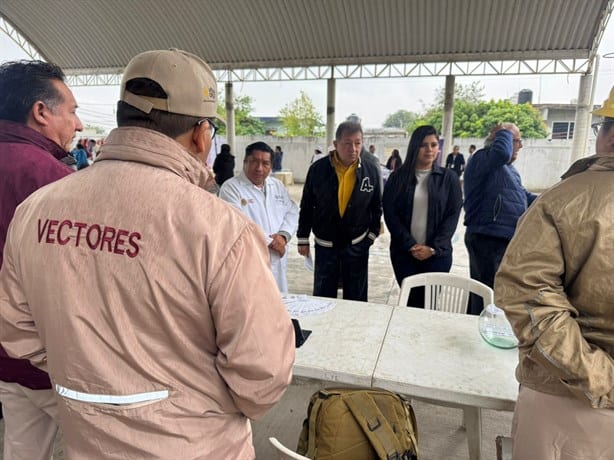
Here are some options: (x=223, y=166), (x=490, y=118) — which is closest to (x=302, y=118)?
(x=490, y=118)

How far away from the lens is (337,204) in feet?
9.65

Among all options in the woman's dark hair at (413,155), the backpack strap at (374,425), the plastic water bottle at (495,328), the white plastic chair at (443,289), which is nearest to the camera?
the backpack strap at (374,425)

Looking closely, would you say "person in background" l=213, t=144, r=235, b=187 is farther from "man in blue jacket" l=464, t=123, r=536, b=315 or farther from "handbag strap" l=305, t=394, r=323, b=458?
"handbag strap" l=305, t=394, r=323, b=458

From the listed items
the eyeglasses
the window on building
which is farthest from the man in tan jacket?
the window on building

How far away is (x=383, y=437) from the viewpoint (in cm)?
124

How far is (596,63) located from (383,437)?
11493 mm

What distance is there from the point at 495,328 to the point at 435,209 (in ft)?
3.84

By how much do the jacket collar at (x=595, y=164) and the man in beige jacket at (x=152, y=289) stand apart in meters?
0.80

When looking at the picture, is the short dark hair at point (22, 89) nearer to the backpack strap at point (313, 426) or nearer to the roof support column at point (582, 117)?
the backpack strap at point (313, 426)

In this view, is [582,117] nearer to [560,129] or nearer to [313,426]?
[313,426]

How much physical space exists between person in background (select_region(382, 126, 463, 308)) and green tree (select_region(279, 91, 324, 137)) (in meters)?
27.9

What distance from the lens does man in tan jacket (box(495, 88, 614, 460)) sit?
0.95 metres

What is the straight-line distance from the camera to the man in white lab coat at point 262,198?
272 cm

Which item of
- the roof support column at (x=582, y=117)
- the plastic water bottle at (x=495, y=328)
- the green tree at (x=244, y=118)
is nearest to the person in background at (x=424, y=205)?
the plastic water bottle at (x=495, y=328)
